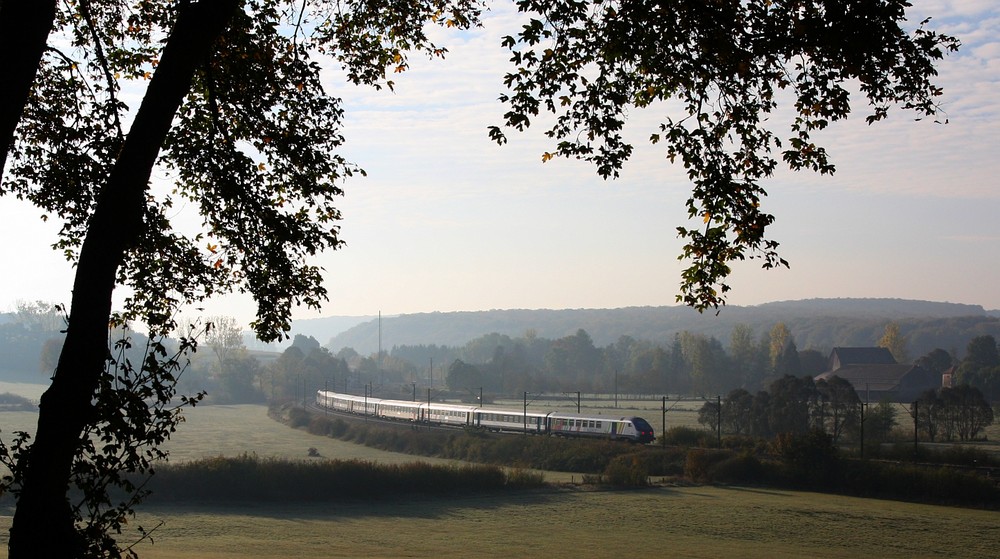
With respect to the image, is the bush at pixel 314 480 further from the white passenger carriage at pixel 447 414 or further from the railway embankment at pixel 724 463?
the white passenger carriage at pixel 447 414

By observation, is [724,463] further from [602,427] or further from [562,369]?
[562,369]

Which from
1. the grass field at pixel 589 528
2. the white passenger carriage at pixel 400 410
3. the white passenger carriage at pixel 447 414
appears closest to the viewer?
the grass field at pixel 589 528

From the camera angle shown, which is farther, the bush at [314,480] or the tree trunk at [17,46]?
the bush at [314,480]

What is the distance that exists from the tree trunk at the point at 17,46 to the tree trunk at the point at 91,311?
0.83 meters

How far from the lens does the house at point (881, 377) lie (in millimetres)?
96438

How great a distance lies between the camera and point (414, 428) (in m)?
72.9

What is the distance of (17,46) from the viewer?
6.97 m

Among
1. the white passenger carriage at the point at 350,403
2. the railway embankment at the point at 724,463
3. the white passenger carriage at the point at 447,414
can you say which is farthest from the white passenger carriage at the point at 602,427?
the white passenger carriage at the point at 350,403

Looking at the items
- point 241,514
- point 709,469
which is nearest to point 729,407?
point 709,469

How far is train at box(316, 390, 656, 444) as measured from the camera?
199ft

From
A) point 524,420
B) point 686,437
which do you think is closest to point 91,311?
point 686,437

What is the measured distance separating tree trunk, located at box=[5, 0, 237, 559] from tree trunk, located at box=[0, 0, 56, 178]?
2.72 ft

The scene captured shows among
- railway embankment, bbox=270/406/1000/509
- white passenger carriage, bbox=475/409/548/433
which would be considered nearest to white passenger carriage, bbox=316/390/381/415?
white passenger carriage, bbox=475/409/548/433

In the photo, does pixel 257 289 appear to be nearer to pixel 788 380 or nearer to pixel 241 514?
pixel 241 514
